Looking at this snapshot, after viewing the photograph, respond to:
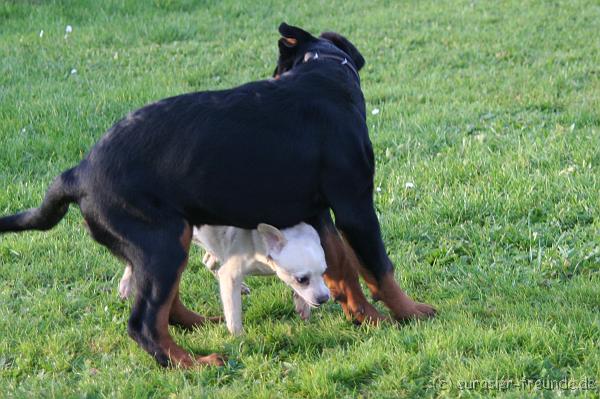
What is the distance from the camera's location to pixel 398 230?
6258 millimetres

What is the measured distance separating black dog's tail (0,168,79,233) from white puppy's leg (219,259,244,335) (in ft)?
2.96

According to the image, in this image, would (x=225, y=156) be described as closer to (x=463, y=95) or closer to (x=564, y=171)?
(x=564, y=171)

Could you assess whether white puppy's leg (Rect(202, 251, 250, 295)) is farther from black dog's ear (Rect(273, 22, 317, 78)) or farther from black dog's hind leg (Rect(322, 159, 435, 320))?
black dog's ear (Rect(273, 22, 317, 78))

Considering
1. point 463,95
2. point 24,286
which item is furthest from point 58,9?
point 24,286

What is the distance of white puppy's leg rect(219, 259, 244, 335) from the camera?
4977 millimetres

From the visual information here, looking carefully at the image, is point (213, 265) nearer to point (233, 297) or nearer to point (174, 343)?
point (233, 297)

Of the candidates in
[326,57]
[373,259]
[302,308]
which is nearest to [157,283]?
[302,308]

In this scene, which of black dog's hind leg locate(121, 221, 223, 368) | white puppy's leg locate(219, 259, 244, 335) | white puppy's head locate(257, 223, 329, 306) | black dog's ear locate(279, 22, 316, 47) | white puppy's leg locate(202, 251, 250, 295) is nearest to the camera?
black dog's hind leg locate(121, 221, 223, 368)

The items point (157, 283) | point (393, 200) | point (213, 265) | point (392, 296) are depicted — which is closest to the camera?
point (157, 283)

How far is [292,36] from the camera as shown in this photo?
5152 mm

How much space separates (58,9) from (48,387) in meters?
8.99

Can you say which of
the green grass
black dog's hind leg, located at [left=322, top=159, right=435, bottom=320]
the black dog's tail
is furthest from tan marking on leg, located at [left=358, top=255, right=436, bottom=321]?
the black dog's tail

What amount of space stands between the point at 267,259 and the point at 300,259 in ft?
0.73

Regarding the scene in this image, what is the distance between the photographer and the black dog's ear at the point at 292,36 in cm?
514
